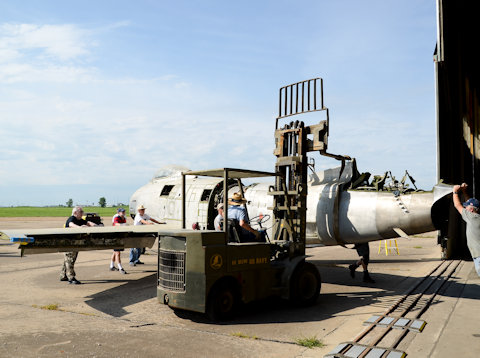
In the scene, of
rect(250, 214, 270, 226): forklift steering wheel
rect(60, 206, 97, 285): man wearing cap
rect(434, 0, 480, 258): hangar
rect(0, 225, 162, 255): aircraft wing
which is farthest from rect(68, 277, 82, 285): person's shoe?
rect(434, 0, 480, 258): hangar

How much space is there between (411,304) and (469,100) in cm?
1138

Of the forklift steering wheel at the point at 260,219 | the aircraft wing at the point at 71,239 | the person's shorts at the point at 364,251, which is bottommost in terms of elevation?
the person's shorts at the point at 364,251

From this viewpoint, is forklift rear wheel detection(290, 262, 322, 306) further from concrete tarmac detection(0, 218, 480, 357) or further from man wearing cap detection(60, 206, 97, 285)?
man wearing cap detection(60, 206, 97, 285)

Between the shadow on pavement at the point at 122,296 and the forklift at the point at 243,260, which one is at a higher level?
the forklift at the point at 243,260

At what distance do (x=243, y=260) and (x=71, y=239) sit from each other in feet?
12.6

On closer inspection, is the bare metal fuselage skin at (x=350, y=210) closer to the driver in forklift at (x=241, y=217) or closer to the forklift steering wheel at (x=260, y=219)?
the forklift steering wheel at (x=260, y=219)

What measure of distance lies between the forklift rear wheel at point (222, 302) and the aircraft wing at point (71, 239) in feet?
11.3

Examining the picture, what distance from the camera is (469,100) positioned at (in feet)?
53.3

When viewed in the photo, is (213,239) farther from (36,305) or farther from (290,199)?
(36,305)

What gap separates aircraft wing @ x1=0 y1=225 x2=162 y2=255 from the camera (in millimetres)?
7875

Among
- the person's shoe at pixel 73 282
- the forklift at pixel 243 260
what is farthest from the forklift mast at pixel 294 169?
the person's shoe at pixel 73 282

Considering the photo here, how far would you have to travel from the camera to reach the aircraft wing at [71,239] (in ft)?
25.8

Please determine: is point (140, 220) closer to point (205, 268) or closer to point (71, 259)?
point (71, 259)

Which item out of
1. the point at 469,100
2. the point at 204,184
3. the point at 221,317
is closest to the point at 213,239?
the point at 221,317
